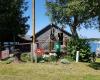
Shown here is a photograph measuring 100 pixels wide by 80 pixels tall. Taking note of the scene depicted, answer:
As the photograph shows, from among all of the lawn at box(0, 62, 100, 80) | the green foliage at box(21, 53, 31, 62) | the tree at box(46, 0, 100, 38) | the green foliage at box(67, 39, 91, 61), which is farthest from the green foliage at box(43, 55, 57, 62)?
the tree at box(46, 0, 100, 38)

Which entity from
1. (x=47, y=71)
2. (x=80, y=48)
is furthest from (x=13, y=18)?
(x=47, y=71)

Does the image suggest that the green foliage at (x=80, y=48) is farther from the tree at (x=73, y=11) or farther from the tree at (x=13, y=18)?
the tree at (x=13, y=18)

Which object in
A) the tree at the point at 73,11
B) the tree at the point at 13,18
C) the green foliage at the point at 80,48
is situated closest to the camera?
the tree at the point at 73,11

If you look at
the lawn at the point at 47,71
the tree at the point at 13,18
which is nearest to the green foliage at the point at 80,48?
the lawn at the point at 47,71

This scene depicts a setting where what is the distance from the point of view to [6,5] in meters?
46.8

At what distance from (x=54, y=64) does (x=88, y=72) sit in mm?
2881

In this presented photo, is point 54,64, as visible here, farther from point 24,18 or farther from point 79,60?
point 24,18

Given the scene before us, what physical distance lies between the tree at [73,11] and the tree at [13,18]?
1420cm

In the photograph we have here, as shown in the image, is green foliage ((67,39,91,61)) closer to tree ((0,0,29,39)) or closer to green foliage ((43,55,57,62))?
green foliage ((43,55,57,62))

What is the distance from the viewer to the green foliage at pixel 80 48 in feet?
90.0

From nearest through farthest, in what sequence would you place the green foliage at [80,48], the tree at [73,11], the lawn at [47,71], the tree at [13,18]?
the lawn at [47,71] < the tree at [73,11] < the green foliage at [80,48] < the tree at [13,18]

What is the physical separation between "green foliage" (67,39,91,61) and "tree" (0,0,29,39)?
19141 millimetres

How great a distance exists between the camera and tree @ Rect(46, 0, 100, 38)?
25516 mm

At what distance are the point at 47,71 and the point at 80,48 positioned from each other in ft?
23.3
